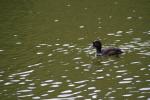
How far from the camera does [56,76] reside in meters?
20.7

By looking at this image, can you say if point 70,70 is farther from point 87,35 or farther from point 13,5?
point 13,5

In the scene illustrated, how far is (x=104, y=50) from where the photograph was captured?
24.2 m

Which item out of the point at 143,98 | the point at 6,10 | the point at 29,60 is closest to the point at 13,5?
the point at 6,10

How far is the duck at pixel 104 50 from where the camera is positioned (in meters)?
23.5

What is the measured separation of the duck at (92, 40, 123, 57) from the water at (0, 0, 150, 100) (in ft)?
1.01

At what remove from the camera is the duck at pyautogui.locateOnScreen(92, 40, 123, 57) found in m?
23.5

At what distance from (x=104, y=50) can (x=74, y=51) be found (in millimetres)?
→ 1731

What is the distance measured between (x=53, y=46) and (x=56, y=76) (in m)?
5.12

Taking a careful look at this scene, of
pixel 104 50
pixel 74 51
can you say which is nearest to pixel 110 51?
pixel 104 50

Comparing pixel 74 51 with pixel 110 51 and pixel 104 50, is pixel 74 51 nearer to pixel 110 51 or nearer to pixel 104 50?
pixel 104 50

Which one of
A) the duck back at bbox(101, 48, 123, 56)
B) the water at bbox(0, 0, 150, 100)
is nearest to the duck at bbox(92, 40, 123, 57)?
the duck back at bbox(101, 48, 123, 56)

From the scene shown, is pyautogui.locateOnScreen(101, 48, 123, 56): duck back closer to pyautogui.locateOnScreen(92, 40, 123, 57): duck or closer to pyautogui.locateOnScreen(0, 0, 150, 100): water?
pyautogui.locateOnScreen(92, 40, 123, 57): duck

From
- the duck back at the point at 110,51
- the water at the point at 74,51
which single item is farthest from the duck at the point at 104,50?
the water at the point at 74,51

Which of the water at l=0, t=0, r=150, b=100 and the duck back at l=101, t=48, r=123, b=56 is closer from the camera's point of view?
the water at l=0, t=0, r=150, b=100
